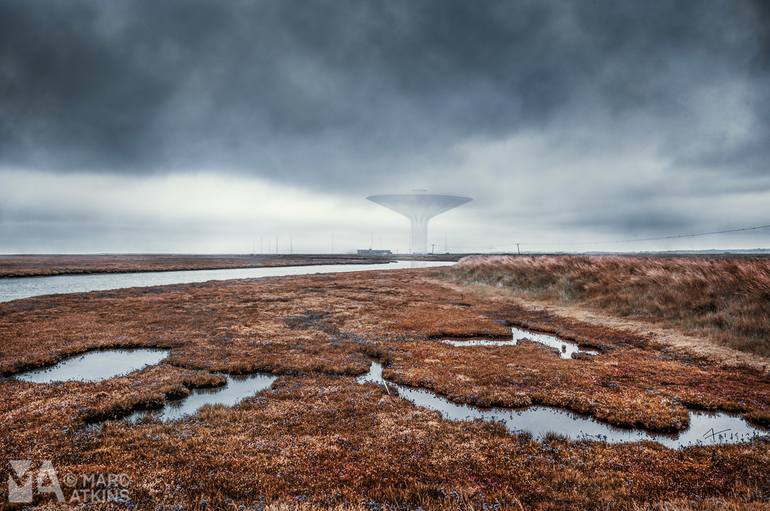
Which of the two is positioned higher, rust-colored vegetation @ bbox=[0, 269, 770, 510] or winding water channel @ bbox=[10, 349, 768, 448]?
rust-colored vegetation @ bbox=[0, 269, 770, 510]

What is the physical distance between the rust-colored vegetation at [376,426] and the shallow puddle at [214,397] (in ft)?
1.52

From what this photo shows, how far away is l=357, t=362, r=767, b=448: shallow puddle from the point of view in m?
8.74

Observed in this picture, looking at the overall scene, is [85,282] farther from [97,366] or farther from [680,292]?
[680,292]

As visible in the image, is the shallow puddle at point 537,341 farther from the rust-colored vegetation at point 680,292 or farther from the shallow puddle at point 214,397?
the shallow puddle at point 214,397

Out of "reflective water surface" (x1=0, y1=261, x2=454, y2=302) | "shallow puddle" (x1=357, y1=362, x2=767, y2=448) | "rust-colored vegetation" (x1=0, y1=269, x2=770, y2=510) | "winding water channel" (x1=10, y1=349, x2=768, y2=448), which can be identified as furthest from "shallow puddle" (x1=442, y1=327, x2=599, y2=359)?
"reflective water surface" (x1=0, y1=261, x2=454, y2=302)

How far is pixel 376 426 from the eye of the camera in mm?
9195

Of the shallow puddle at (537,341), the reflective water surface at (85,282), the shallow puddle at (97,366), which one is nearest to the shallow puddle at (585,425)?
the shallow puddle at (537,341)

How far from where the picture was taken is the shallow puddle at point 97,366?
13.3 m

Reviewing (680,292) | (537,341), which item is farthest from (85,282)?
(680,292)

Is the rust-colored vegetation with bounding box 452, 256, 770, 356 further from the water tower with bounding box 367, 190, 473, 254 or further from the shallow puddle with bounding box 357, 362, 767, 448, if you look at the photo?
the water tower with bounding box 367, 190, 473, 254

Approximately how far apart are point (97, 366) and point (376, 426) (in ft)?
40.9

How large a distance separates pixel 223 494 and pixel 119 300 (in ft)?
111

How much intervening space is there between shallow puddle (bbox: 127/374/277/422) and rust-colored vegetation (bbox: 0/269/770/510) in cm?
46

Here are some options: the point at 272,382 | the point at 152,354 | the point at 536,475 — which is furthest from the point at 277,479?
the point at 152,354
